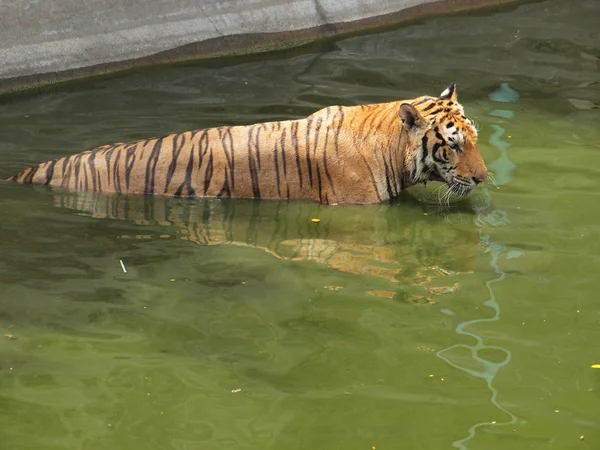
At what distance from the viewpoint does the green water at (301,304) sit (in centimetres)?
371

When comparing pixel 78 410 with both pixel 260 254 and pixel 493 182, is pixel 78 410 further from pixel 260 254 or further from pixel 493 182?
pixel 493 182

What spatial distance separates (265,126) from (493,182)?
54.9 inches

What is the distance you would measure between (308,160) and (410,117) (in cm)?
62

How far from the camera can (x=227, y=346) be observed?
424cm

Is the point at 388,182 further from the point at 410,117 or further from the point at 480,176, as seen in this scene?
the point at 480,176

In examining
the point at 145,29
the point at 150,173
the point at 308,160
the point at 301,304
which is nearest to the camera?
the point at 301,304

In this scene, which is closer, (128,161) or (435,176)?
(435,176)

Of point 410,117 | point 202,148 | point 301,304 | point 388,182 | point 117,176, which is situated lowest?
point 301,304

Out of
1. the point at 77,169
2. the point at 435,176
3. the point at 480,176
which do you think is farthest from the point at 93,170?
the point at 480,176

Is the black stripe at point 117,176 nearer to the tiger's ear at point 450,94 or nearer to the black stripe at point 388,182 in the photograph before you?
the black stripe at point 388,182

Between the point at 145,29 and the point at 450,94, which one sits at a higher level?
the point at 145,29

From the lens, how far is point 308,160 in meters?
5.94

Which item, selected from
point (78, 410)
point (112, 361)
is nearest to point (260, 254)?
point (112, 361)

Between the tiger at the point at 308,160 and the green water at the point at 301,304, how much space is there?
12cm
